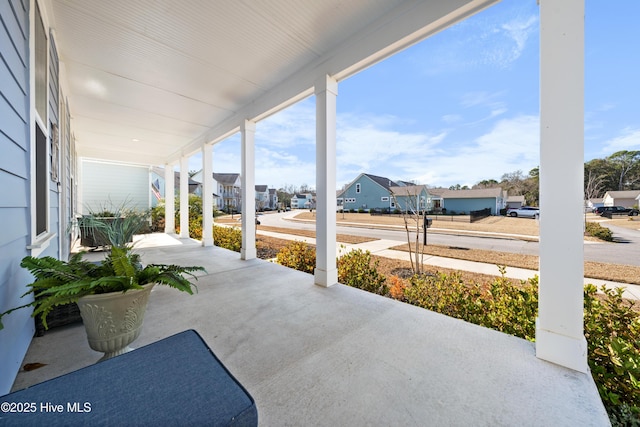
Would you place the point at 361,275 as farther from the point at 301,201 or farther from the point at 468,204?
the point at 301,201

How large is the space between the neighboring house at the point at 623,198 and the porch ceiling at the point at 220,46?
119 feet

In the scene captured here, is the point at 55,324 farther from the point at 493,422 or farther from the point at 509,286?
the point at 509,286

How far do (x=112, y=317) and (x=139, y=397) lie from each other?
3.08 feet

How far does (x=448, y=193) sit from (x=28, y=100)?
95.4 ft

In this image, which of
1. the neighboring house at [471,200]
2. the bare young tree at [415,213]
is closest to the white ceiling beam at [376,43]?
the bare young tree at [415,213]

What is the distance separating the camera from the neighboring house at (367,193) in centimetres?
2519

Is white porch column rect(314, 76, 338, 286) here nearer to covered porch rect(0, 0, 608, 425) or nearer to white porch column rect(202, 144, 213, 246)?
covered porch rect(0, 0, 608, 425)

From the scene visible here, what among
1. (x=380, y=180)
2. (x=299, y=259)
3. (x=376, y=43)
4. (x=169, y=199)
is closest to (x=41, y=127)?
(x=376, y=43)

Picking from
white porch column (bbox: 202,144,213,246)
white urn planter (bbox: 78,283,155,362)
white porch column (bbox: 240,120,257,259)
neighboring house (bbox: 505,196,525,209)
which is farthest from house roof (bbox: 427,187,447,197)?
white urn planter (bbox: 78,283,155,362)

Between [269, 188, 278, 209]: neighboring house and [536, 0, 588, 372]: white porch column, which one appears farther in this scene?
[269, 188, 278, 209]: neighboring house

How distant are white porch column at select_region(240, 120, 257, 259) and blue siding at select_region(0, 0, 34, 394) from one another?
10.1ft

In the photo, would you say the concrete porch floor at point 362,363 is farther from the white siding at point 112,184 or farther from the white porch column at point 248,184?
the white siding at point 112,184

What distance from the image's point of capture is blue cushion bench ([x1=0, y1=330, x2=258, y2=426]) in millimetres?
678

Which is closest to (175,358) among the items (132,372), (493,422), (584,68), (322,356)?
(132,372)
